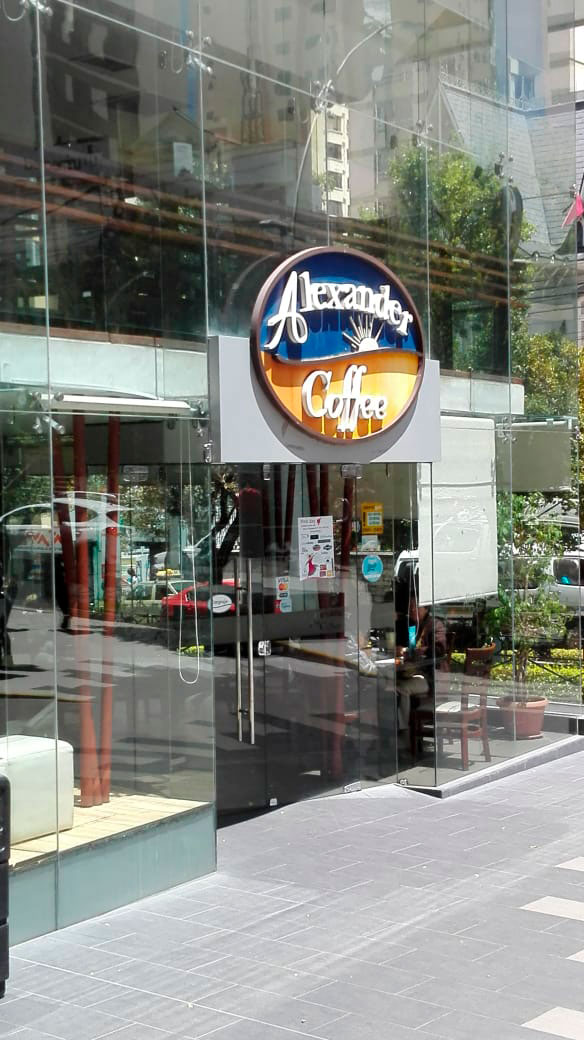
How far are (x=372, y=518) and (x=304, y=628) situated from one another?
3.89ft

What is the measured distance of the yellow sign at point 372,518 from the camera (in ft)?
36.7

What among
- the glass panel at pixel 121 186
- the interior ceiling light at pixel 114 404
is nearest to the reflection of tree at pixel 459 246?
the glass panel at pixel 121 186


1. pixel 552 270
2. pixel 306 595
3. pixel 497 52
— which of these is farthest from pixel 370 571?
pixel 497 52

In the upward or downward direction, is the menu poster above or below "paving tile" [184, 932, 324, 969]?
above

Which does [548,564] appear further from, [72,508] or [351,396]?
[72,508]

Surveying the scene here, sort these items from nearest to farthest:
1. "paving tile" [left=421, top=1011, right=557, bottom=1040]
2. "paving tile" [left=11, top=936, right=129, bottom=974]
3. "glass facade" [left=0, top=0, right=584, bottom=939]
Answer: "paving tile" [left=421, top=1011, right=557, bottom=1040] → "paving tile" [left=11, top=936, right=129, bottom=974] → "glass facade" [left=0, top=0, right=584, bottom=939]

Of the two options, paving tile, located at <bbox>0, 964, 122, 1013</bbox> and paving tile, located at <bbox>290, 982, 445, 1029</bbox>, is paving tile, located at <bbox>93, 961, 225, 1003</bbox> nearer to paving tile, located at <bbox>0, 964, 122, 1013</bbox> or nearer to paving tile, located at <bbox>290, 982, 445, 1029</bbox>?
paving tile, located at <bbox>0, 964, 122, 1013</bbox>

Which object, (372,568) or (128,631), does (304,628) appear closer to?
(372,568)

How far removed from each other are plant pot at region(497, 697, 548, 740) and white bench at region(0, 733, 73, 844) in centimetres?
571

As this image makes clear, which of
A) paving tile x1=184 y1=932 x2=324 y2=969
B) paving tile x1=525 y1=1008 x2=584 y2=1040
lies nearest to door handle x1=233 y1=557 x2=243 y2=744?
paving tile x1=184 y1=932 x2=324 y2=969

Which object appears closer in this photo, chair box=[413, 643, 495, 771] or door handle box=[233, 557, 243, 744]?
door handle box=[233, 557, 243, 744]

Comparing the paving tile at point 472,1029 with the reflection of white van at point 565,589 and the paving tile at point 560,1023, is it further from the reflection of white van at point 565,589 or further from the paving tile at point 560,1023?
the reflection of white van at point 565,589

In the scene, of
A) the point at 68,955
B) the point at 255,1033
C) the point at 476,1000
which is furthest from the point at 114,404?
the point at 476,1000

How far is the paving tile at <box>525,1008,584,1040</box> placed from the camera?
599 centimetres
